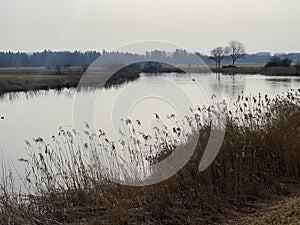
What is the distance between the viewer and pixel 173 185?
4906 millimetres

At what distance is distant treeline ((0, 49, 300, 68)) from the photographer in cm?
642

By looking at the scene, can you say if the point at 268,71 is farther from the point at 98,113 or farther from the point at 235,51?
the point at 98,113

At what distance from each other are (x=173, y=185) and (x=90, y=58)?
22.4 meters

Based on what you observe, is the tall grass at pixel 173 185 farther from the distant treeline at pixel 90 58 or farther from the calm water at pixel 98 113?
the calm water at pixel 98 113

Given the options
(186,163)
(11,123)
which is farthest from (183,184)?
(11,123)

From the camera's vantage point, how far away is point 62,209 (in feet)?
16.3

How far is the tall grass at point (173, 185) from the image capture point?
4.58m

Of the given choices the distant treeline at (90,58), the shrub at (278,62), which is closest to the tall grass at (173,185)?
the distant treeline at (90,58)

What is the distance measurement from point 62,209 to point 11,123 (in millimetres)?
10176

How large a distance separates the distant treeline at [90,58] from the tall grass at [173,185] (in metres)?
1.15

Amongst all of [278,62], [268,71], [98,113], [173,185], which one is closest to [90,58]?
[98,113]

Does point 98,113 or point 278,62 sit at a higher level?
point 278,62

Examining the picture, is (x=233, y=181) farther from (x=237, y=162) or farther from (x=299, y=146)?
(x=299, y=146)

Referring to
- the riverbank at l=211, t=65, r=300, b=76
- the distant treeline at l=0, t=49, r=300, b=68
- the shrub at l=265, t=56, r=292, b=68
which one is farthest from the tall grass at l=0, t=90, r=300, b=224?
the shrub at l=265, t=56, r=292, b=68
